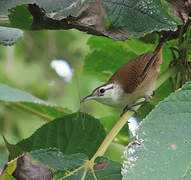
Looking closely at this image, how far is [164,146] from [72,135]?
447 mm

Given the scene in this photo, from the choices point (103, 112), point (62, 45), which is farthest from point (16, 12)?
point (62, 45)

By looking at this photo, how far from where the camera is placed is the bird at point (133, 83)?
1064 mm

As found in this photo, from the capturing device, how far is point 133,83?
116 cm

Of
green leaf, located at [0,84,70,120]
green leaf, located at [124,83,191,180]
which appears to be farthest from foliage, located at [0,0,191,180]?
green leaf, located at [0,84,70,120]

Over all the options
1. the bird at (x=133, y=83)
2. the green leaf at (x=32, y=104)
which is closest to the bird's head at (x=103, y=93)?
the bird at (x=133, y=83)

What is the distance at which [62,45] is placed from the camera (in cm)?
355

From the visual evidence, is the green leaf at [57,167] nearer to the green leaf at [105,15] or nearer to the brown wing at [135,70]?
the green leaf at [105,15]

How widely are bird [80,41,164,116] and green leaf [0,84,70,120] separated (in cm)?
15

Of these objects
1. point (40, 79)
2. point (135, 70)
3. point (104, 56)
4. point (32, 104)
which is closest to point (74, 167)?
point (135, 70)

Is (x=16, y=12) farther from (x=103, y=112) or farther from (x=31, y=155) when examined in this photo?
(x=103, y=112)

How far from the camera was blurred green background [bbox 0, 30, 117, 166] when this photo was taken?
2020 millimetres

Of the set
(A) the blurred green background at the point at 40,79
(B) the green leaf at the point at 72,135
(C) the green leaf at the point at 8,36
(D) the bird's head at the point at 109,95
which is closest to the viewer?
(C) the green leaf at the point at 8,36

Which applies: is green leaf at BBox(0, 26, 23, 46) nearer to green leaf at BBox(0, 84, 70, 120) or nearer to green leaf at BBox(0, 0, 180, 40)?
green leaf at BBox(0, 0, 180, 40)

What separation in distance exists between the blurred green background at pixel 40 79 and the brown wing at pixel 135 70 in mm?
135
